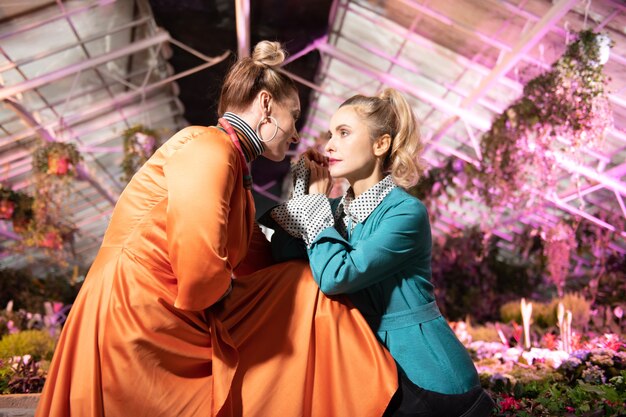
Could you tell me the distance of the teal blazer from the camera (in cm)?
192

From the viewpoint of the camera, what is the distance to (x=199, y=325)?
5.91ft

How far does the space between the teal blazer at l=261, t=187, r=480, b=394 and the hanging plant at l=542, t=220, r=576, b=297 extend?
788 cm

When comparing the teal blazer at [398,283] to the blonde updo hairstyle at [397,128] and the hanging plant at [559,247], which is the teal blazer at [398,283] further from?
the hanging plant at [559,247]

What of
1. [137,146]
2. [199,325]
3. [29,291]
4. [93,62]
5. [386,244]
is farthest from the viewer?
[29,291]

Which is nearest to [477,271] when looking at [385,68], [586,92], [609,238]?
[609,238]

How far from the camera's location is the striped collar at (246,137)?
2.04 m

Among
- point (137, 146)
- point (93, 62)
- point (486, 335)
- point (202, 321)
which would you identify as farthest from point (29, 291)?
point (202, 321)

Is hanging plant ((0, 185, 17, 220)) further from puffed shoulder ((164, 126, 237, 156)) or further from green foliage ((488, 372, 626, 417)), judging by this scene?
puffed shoulder ((164, 126, 237, 156))

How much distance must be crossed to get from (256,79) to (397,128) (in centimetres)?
55

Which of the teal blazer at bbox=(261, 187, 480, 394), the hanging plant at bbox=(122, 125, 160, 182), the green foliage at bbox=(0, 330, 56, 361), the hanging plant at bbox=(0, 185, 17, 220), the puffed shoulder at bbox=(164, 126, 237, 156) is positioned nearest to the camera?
the puffed shoulder at bbox=(164, 126, 237, 156)

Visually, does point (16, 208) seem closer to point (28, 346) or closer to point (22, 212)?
point (22, 212)

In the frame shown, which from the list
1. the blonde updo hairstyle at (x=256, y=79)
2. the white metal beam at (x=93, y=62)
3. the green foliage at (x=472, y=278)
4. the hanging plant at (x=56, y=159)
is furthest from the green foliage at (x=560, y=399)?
the hanging plant at (x=56, y=159)

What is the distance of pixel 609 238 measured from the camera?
914cm

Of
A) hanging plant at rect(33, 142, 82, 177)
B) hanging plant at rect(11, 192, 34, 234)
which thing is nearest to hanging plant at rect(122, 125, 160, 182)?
hanging plant at rect(33, 142, 82, 177)
